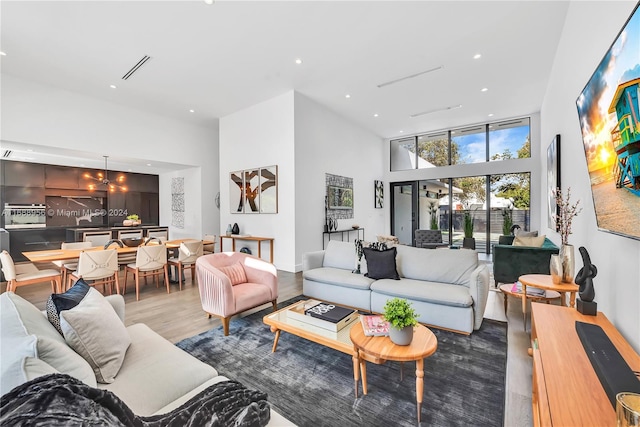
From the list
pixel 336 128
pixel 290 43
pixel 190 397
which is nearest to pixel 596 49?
pixel 290 43

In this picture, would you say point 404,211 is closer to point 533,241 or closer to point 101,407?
point 533,241

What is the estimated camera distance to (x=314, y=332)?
87.0 inches

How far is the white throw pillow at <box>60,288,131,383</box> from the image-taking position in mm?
1376

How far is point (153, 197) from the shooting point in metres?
9.48

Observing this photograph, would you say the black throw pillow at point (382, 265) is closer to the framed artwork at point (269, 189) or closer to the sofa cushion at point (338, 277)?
the sofa cushion at point (338, 277)

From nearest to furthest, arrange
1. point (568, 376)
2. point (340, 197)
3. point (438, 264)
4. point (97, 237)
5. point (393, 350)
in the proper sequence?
point (568, 376) < point (393, 350) < point (438, 264) < point (97, 237) < point (340, 197)

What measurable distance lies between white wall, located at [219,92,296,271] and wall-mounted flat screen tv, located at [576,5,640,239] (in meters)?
4.50

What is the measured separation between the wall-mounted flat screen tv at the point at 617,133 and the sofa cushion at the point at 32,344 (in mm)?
2612

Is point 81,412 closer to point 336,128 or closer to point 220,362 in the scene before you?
point 220,362

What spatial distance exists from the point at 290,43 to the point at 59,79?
4389mm

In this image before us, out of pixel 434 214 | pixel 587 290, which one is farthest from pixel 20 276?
pixel 434 214

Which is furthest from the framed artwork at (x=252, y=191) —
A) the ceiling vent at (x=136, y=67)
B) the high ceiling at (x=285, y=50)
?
the ceiling vent at (x=136, y=67)

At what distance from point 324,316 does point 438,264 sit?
170 cm

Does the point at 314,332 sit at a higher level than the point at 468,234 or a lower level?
lower
